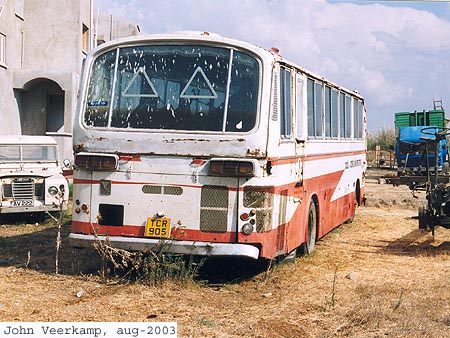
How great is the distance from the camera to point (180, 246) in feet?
26.2

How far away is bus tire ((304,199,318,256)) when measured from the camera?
35.1ft

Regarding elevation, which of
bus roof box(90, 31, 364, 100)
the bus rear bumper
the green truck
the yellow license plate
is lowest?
the bus rear bumper

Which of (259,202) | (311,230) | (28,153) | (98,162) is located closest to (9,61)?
(28,153)

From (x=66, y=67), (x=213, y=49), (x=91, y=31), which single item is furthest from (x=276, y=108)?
(x=91, y=31)

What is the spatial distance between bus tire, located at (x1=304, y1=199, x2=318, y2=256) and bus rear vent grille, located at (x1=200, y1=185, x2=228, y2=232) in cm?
293

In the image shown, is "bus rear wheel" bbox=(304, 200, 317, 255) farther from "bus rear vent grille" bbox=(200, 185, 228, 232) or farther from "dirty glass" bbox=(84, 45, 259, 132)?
"dirty glass" bbox=(84, 45, 259, 132)

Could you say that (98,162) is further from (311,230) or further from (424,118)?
(424,118)

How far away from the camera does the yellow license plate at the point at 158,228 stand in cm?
810

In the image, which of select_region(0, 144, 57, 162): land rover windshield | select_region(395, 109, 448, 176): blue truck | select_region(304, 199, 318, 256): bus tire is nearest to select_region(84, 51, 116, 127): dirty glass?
select_region(304, 199, 318, 256): bus tire

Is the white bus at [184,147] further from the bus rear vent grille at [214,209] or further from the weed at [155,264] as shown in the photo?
the weed at [155,264]

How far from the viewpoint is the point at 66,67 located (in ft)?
83.4

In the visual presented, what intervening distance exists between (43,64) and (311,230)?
678 inches

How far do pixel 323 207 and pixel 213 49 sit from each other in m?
4.43

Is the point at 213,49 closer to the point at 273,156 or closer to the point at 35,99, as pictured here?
the point at 273,156
